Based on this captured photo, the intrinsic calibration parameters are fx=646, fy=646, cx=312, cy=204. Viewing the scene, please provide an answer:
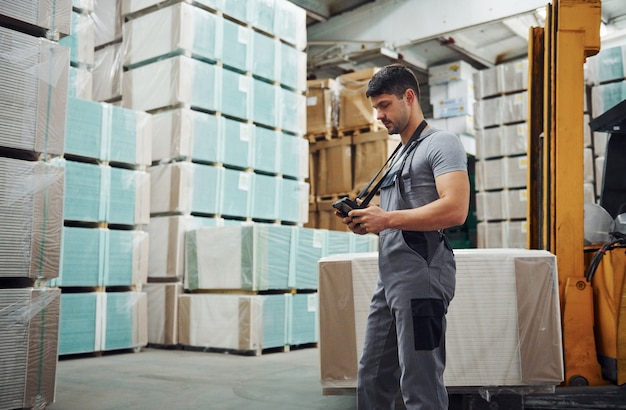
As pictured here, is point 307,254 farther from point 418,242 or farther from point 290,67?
point 418,242

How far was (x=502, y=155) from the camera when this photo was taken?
10336 millimetres

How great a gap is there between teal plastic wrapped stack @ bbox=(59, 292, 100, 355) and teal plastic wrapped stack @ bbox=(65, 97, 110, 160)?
4.44 ft

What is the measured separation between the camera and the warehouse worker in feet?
6.95

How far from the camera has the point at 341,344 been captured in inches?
140

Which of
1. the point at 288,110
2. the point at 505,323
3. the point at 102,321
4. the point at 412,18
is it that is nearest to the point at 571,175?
the point at 505,323

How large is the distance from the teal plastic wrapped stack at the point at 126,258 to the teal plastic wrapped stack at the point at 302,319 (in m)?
1.59

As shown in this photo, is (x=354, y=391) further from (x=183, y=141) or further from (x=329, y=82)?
(x=329, y=82)

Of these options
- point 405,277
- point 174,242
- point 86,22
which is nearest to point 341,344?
point 405,277

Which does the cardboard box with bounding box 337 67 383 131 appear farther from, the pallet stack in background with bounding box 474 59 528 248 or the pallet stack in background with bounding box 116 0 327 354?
the pallet stack in background with bounding box 474 59 528 248

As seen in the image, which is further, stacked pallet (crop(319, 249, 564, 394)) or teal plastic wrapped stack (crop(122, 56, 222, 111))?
teal plastic wrapped stack (crop(122, 56, 222, 111))

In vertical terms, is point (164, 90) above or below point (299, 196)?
above

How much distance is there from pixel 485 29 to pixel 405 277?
10568 mm

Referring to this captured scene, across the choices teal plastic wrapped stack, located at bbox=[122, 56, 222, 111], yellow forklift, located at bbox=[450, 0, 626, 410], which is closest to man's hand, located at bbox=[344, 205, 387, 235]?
yellow forklift, located at bbox=[450, 0, 626, 410]

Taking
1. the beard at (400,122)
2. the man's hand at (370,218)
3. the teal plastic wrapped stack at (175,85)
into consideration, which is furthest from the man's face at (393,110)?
the teal plastic wrapped stack at (175,85)
